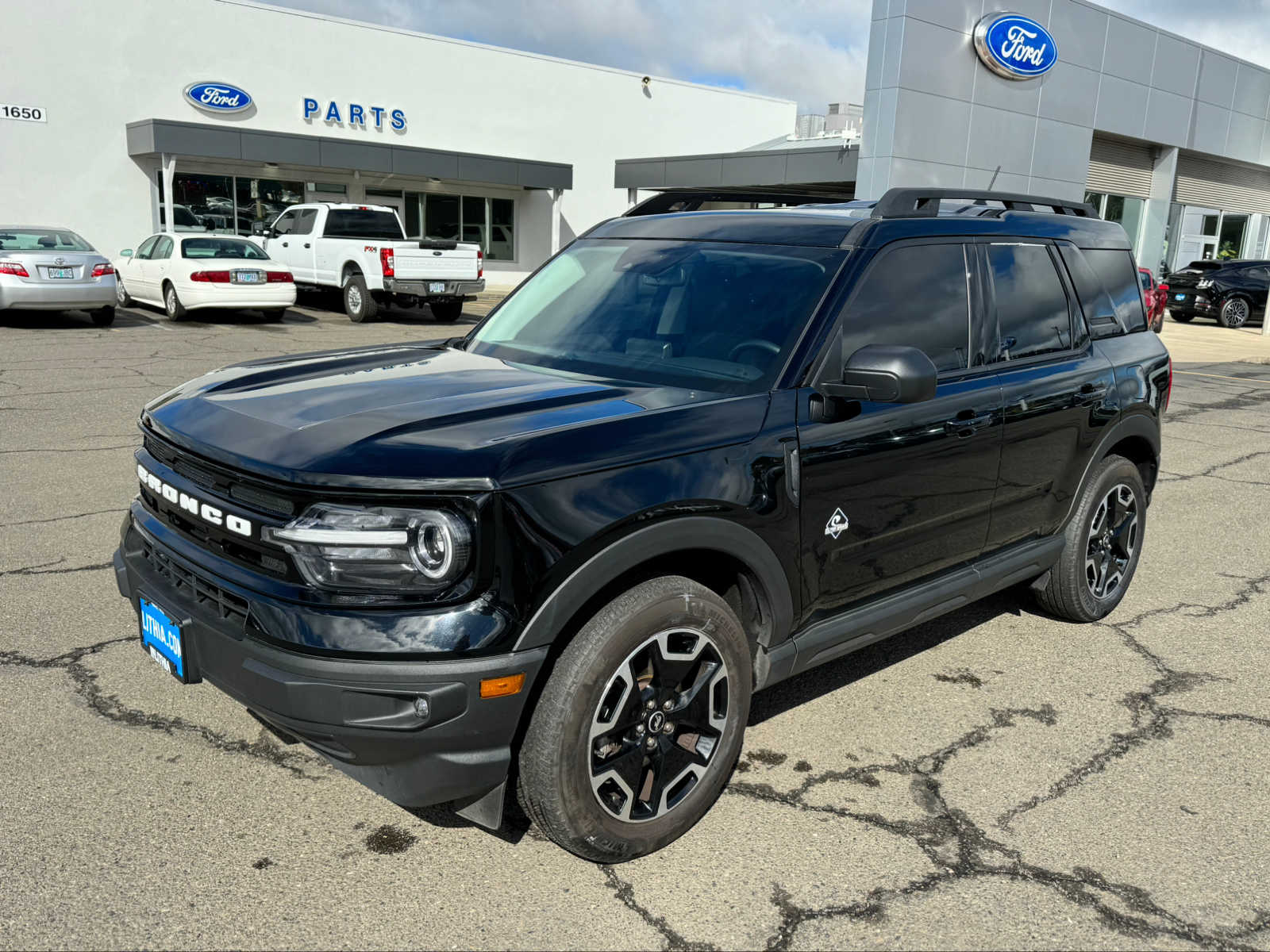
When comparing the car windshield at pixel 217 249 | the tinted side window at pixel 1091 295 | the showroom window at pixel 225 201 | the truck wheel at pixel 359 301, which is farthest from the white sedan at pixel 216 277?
the tinted side window at pixel 1091 295

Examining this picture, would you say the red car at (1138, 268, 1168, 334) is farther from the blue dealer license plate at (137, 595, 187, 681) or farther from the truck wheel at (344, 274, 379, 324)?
the blue dealer license plate at (137, 595, 187, 681)

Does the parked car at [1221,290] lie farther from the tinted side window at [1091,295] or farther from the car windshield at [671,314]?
the car windshield at [671,314]

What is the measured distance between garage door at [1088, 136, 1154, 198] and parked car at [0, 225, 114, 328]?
20111 millimetres

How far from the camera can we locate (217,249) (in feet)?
58.1

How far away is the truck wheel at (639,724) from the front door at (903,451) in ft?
1.63

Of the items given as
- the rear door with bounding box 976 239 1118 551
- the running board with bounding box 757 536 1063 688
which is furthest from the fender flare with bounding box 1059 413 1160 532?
the running board with bounding box 757 536 1063 688

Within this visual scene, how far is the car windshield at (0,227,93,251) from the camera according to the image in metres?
16.2

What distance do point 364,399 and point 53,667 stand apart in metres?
1.99

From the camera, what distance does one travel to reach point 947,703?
4152 mm

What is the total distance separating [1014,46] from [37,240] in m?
17.4

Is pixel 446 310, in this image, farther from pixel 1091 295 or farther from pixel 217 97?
pixel 1091 295

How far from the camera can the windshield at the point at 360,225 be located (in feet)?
63.7

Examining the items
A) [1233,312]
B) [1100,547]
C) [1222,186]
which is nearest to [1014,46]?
[1233,312]

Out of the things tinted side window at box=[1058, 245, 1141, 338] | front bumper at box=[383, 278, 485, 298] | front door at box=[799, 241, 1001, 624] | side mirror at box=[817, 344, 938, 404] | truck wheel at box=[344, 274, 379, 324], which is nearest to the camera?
side mirror at box=[817, 344, 938, 404]
